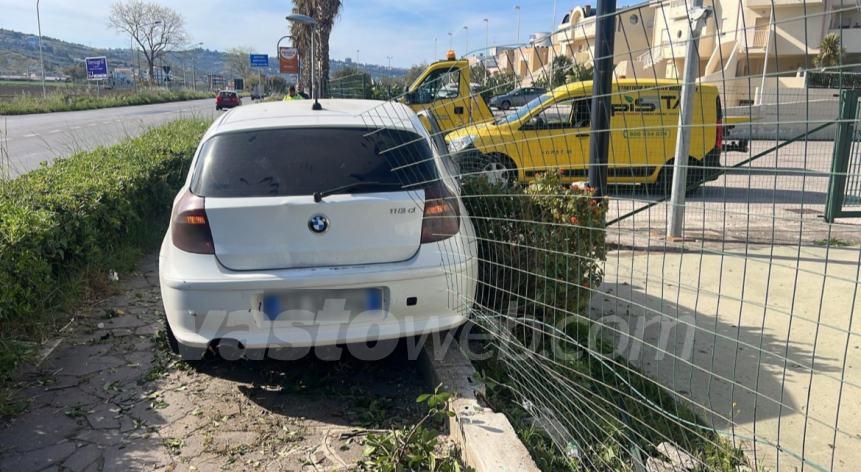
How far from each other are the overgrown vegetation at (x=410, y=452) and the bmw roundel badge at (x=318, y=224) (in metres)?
0.98

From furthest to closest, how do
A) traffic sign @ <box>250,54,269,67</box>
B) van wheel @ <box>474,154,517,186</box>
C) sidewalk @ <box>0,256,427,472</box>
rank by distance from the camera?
traffic sign @ <box>250,54,269,67</box>
van wheel @ <box>474,154,517,186</box>
sidewalk @ <box>0,256,427,472</box>

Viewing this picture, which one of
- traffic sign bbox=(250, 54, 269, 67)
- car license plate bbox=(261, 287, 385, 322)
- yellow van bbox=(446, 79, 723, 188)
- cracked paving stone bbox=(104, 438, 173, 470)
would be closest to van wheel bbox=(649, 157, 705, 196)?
yellow van bbox=(446, 79, 723, 188)

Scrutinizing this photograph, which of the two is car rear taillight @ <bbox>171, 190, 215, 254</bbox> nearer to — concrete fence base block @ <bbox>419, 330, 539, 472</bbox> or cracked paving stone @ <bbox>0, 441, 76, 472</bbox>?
cracked paving stone @ <bbox>0, 441, 76, 472</bbox>

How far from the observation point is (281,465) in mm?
2797

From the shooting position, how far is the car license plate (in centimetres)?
305

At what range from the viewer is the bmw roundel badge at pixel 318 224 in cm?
310

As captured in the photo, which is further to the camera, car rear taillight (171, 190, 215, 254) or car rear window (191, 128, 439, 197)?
car rear window (191, 128, 439, 197)

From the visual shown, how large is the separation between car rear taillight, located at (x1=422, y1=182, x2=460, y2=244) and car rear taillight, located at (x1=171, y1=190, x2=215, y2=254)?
1.10m

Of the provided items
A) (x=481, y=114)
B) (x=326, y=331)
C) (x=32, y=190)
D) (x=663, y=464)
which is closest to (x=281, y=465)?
(x=326, y=331)

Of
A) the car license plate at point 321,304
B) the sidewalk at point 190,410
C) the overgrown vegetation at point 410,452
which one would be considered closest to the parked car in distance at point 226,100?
the sidewalk at point 190,410

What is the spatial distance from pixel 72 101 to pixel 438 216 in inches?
1655

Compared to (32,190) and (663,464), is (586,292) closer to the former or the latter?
(663,464)

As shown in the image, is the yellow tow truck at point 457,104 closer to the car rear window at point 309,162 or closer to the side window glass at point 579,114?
the car rear window at point 309,162

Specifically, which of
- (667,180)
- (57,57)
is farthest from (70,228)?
(57,57)
